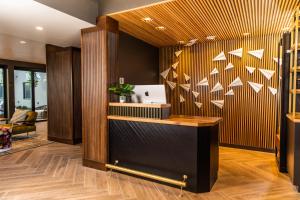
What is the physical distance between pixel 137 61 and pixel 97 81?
5.70 ft

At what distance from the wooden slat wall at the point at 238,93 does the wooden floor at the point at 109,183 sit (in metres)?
0.83

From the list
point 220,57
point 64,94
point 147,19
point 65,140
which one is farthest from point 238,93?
point 65,140

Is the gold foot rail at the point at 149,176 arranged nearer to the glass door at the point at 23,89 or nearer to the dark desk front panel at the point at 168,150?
the dark desk front panel at the point at 168,150

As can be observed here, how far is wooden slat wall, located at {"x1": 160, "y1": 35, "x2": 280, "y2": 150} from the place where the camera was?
498 centimetres

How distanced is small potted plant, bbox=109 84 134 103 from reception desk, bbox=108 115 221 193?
1.21 feet

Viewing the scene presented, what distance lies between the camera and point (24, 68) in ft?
31.0

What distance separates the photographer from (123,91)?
12.1 feet

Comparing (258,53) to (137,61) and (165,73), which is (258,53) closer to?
(165,73)

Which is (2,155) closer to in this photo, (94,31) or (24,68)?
(94,31)

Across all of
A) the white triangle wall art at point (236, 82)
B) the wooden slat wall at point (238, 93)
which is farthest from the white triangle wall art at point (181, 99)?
the white triangle wall art at point (236, 82)

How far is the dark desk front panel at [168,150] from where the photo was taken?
2973mm

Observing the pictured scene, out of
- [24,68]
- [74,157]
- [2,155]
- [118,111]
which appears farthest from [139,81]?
[24,68]

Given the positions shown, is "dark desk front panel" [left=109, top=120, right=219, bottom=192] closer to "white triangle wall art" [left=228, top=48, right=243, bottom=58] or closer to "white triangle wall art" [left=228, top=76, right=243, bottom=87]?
"white triangle wall art" [left=228, top=76, right=243, bottom=87]

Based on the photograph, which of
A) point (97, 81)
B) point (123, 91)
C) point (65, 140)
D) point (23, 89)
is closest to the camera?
point (123, 91)
